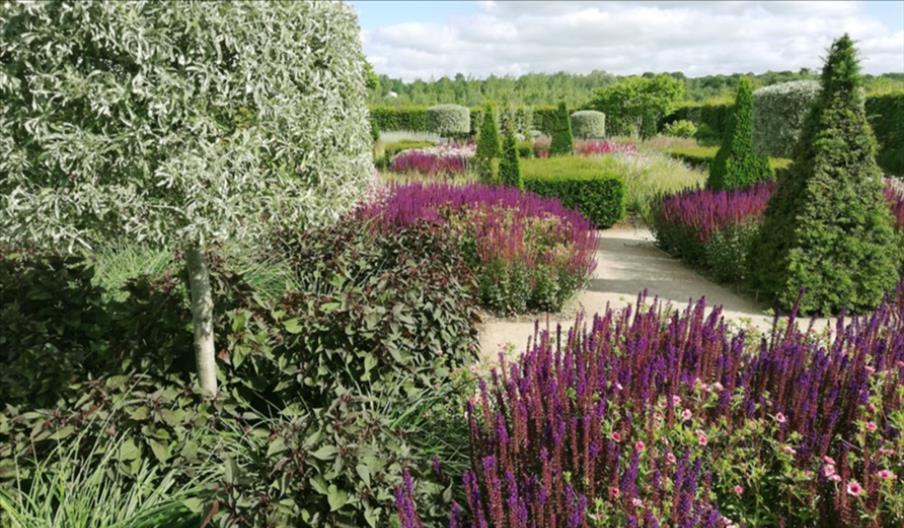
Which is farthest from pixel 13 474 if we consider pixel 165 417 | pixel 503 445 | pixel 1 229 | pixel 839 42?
pixel 839 42

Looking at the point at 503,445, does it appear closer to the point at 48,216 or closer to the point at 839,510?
the point at 839,510

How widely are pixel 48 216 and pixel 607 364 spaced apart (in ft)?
7.73

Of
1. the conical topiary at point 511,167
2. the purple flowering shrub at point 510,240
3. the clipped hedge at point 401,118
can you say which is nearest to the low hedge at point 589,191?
the conical topiary at point 511,167

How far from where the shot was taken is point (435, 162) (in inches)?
604

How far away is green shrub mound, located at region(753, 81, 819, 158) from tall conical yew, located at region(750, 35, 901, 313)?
41.5ft

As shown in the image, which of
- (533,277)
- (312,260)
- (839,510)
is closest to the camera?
(839,510)

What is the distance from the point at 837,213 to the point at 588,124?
25.7m

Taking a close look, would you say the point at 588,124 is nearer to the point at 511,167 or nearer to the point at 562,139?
the point at 562,139

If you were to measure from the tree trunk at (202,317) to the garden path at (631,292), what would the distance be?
228 cm

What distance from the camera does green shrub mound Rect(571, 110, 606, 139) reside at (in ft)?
105

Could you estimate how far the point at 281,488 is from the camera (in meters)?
2.61

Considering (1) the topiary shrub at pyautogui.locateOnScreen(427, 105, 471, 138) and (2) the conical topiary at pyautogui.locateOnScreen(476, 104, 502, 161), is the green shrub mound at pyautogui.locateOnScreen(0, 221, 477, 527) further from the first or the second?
(1) the topiary shrub at pyautogui.locateOnScreen(427, 105, 471, 138)

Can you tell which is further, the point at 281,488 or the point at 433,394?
the point at 433,394

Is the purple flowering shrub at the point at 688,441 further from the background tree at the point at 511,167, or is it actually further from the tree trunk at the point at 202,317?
the background tree at the point at 511,167
